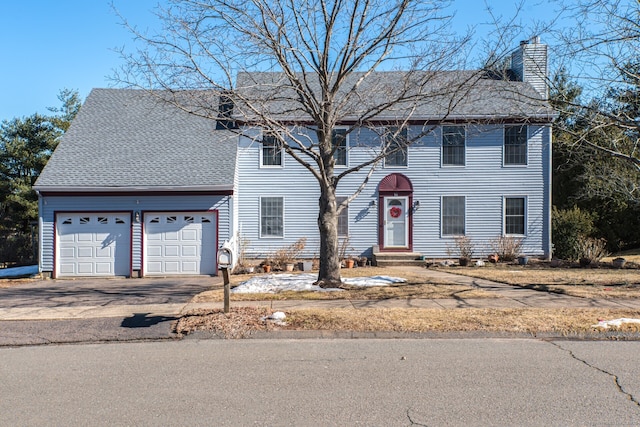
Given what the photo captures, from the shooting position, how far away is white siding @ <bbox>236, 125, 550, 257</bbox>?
2117 cm

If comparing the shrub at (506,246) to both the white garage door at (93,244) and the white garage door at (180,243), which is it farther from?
the white garage door at (93,244)

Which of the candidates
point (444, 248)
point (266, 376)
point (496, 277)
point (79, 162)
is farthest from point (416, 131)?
point (266, 376)

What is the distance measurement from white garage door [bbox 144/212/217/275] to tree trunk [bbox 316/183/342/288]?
6497 millimetres

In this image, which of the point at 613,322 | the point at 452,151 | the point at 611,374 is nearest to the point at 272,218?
the point at 452,151

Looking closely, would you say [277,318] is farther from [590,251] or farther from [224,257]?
[590,251]

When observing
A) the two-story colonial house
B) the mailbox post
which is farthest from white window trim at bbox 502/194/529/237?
the mailbox post

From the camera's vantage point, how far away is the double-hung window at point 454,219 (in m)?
21.3

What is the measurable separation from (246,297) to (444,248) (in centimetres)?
1182

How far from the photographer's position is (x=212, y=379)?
603 centimetres

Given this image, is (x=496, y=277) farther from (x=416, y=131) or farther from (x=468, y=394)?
(x=468, y=394)

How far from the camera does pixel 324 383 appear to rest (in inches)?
230

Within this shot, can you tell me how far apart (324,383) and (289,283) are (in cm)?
733

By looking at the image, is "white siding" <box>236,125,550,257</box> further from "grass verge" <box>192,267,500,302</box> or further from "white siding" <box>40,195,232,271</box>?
"grass verge" <box>192,267,500,302</box>

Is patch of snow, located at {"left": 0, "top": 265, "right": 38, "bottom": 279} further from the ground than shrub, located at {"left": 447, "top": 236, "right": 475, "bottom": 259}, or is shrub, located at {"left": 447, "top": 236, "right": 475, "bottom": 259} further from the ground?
shrub, located at {"left": 447, "top": 236, "right": 475, "bottom": 259}
